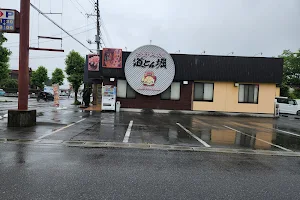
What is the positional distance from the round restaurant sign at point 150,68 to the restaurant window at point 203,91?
2.52 meters

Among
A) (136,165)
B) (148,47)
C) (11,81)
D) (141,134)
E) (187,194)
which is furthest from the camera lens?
(11,81)

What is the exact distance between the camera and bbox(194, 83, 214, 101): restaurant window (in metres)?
20.8

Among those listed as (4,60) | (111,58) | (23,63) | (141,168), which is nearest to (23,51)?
(23,63)

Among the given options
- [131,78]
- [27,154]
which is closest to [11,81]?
[131,78]

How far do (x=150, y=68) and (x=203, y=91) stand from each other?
15.6 ft

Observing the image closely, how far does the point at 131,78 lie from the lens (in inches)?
778

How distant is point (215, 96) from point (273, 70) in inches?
197

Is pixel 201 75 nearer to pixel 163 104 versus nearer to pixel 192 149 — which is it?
pixel 163 104

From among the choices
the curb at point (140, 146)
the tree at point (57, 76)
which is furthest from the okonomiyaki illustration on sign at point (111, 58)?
the tree at point (57, 76)

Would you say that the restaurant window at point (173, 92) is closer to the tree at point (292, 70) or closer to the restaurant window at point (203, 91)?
the restaurant window at point (203, 91)

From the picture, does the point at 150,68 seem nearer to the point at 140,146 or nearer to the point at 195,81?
the point at 195,81

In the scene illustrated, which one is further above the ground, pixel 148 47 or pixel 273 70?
pixel 148 47

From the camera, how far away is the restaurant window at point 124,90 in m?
20.5

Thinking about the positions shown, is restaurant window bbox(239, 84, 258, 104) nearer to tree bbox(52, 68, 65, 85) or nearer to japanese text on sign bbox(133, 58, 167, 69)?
japanese text on sign bbox(133, 58, 167, 69)
